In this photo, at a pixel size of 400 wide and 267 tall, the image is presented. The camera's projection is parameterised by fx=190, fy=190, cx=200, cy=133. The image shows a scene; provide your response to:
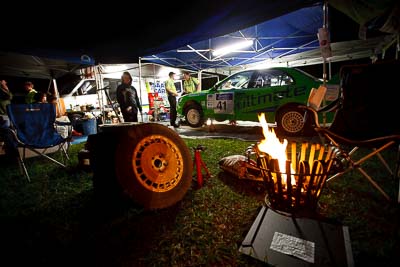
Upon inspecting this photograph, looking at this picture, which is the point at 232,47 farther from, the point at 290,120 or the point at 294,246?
the point at 294,246

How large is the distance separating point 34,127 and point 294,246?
159 inches

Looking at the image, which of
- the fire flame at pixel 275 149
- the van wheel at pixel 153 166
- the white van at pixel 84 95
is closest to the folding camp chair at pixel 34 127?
the van wheel at pixel 153 166

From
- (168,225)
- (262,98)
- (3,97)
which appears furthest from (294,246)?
(3,97)

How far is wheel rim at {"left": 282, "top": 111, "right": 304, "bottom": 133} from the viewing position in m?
4.47

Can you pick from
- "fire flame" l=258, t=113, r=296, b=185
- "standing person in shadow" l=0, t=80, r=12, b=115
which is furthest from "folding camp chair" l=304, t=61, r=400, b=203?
"standing person in shadow" l=0, t=80, r=12, b=115

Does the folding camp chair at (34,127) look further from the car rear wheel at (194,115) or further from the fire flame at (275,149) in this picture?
the car rear wheel at (194,115)

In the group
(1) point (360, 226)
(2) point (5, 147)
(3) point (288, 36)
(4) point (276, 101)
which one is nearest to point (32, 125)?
(2) point (5, 147)

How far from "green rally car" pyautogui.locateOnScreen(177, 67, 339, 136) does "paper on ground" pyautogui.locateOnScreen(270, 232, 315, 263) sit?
3245 mm

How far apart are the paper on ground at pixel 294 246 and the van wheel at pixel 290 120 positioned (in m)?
3.76

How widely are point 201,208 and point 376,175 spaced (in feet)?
6.96

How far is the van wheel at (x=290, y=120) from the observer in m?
4.46

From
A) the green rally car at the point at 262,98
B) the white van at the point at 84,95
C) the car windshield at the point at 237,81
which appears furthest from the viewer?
the white van at the point at 84,95

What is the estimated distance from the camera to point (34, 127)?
10.6ft

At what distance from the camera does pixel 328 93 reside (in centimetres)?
352
